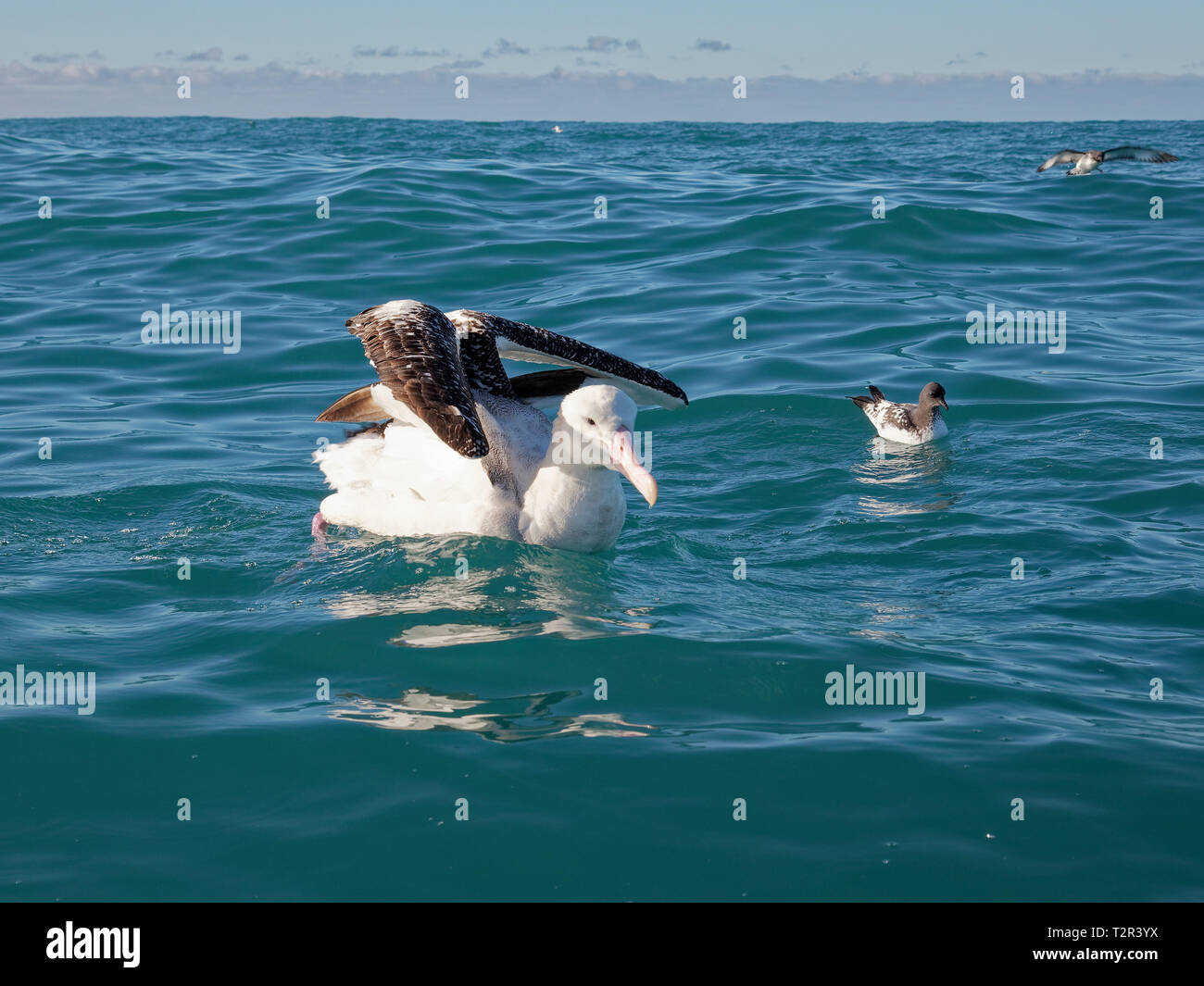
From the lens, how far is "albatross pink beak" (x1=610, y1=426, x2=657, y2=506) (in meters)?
7.59

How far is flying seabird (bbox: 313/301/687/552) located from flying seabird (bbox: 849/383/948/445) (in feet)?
11.0

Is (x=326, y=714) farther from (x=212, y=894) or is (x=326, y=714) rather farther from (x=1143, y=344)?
(x=1143, y=344)

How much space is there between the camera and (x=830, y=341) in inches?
649

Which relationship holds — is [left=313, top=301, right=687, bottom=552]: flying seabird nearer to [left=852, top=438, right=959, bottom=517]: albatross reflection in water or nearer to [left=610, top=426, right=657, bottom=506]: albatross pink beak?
[left=610, top=426, right=657, bottom=506]: albatross pink beak

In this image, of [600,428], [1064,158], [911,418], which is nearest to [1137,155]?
[1064,158]

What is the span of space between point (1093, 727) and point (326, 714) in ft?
12.9

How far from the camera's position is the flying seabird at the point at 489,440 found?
316 inches

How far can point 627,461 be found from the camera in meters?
7.92

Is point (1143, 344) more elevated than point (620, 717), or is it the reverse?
point (1143, 344)

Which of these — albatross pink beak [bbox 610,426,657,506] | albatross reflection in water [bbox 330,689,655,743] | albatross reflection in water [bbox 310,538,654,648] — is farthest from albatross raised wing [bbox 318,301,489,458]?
albatross reflection in water [bbox 330,689,655,743]

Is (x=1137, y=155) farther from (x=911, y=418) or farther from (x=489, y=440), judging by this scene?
(x=489, y=440)

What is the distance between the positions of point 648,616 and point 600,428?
4.13 ft

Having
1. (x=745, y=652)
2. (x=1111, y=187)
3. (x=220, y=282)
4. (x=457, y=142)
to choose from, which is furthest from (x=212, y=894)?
(x=457, y=142)

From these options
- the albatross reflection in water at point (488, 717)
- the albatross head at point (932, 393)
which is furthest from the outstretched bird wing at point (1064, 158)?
the albatross reflection in water at point (488, 717)
